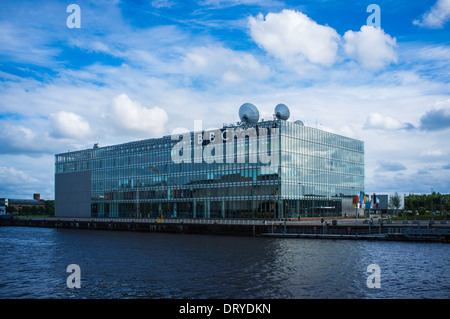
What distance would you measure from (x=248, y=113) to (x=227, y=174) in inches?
680

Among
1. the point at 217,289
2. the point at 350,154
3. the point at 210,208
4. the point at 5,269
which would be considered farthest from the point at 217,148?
the point at 217,289

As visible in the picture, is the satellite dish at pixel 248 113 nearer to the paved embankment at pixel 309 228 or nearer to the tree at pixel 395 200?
the paved embankment at pixel 309 228

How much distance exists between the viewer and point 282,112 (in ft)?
347

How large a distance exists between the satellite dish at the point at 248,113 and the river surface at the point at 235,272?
4840 centimetres

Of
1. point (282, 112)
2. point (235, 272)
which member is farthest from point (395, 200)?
point (235, 272)

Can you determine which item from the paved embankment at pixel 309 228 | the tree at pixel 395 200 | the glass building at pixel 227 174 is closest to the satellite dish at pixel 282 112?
the glass building at pixel 227 174

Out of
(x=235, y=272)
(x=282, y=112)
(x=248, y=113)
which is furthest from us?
(x=282, y=112)

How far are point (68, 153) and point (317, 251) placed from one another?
400 ft

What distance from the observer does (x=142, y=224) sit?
103500mm

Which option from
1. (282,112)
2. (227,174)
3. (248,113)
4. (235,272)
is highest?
(282,112)

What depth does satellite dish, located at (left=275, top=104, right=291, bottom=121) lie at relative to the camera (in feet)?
346

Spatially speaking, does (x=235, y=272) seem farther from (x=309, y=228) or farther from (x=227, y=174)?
(x=227, y=174)

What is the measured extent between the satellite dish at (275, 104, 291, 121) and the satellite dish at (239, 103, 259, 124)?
4954 millimetres

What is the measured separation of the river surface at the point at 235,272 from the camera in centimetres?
3250
